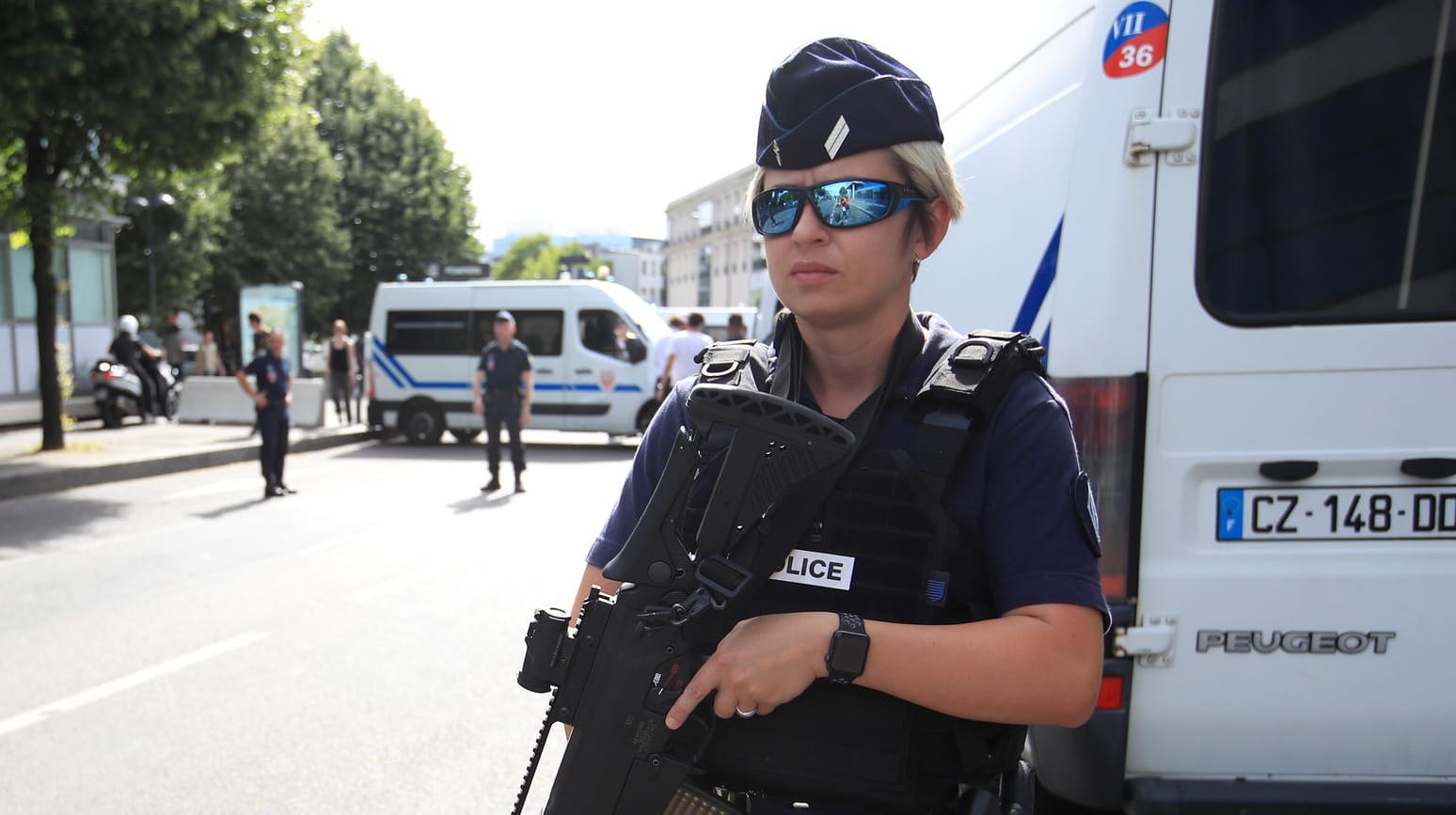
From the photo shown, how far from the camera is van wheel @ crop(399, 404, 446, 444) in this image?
16328 millimetres

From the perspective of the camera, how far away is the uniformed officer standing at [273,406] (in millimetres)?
10523

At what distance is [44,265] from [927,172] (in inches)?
541

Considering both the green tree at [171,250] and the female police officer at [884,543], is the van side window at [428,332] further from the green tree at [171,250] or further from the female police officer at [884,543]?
the female police officer at [884,543]

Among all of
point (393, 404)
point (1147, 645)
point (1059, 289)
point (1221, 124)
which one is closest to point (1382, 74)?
point (1221, 124)

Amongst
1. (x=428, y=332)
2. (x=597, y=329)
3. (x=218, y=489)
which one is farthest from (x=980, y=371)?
(x=428, y=332)

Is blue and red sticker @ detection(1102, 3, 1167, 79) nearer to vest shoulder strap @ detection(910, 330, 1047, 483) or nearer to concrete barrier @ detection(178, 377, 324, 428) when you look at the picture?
vest shoulder strap @ detection(910, 330, 1047, 483)

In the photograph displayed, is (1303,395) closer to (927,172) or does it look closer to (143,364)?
(927,172)

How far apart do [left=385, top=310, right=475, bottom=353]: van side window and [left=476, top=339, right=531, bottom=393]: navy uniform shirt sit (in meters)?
5.04

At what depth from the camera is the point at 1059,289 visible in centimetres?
245

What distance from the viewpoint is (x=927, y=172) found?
1.47 m

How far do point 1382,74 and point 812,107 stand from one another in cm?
164

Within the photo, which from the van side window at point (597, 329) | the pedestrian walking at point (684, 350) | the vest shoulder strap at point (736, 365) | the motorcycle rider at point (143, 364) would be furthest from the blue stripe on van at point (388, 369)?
the vest shoulder strap at point (736, 365)

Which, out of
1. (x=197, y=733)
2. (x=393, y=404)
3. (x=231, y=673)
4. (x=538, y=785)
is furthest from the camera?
(x=393, y=404)

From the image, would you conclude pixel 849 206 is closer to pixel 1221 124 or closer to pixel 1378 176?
pixel 1221 124
